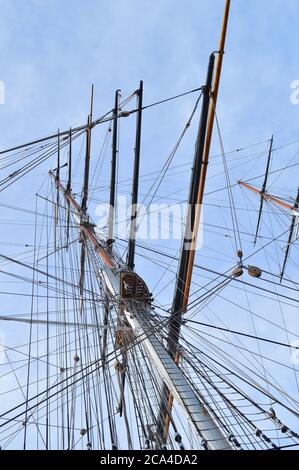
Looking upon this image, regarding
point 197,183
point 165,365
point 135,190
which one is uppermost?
point 135,190

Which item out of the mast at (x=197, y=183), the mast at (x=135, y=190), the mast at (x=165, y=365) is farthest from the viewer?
the mast at (x=135, y=190)

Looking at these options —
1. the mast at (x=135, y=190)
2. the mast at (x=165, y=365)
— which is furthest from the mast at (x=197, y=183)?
the mast at (x=135, y=190)

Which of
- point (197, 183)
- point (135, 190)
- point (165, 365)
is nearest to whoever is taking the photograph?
point (165, 365)

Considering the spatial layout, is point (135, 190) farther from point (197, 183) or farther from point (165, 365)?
point (165, 365)

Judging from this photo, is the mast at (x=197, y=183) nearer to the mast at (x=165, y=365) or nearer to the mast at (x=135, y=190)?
the mast at (x=165, y=365)

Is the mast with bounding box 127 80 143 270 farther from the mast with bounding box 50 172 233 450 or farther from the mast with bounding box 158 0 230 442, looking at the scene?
the mast with bounding box 158 0 230 442

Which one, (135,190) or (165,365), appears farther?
(135,190)

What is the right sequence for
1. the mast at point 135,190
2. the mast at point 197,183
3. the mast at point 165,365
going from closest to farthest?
the mast at point 165,365, the mast at point 197,183, the mast at point 135,190

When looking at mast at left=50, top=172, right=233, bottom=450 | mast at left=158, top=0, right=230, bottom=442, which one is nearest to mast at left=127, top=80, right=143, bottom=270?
mast at left=50, top=172, right=233, bottom=450

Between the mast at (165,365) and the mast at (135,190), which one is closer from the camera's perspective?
the mast at (165,365)

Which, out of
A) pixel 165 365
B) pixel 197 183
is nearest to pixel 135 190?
pixel 197 183

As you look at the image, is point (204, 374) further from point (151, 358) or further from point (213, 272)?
point (213, 272)

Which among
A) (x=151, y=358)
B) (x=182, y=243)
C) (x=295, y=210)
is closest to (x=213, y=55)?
(x=182, y=243)
